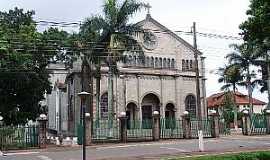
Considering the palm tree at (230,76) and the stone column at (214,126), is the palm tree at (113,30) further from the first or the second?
the palm tree at (230,76)

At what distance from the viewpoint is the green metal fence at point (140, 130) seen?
31.9 m

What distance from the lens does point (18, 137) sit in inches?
1096

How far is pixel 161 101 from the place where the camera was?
156 feet

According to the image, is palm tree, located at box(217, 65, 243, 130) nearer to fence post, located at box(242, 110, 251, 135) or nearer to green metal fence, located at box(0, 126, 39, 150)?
fence post, located at box(242, 110, 251, 135)

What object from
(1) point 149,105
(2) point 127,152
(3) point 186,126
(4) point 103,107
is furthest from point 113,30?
(1) point 149,105

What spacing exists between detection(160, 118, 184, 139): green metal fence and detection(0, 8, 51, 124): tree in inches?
449

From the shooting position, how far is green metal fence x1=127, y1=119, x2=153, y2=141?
31906 mm

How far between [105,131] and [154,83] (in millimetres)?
16970

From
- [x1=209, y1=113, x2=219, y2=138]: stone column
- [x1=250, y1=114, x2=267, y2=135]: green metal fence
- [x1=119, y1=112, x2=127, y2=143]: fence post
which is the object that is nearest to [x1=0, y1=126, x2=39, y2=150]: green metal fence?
[x1=119, y1=112, x2=127, y2=143]: fence post

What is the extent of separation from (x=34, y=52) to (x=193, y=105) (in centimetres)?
2085

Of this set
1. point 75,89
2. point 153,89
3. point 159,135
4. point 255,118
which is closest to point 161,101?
point 153,89

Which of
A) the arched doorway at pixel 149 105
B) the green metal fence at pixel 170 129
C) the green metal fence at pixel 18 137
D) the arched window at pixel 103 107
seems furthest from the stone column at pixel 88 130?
the arched doorway at pixel 149 105

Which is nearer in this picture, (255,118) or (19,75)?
(19,75)

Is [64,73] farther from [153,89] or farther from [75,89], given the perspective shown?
[153,89]
